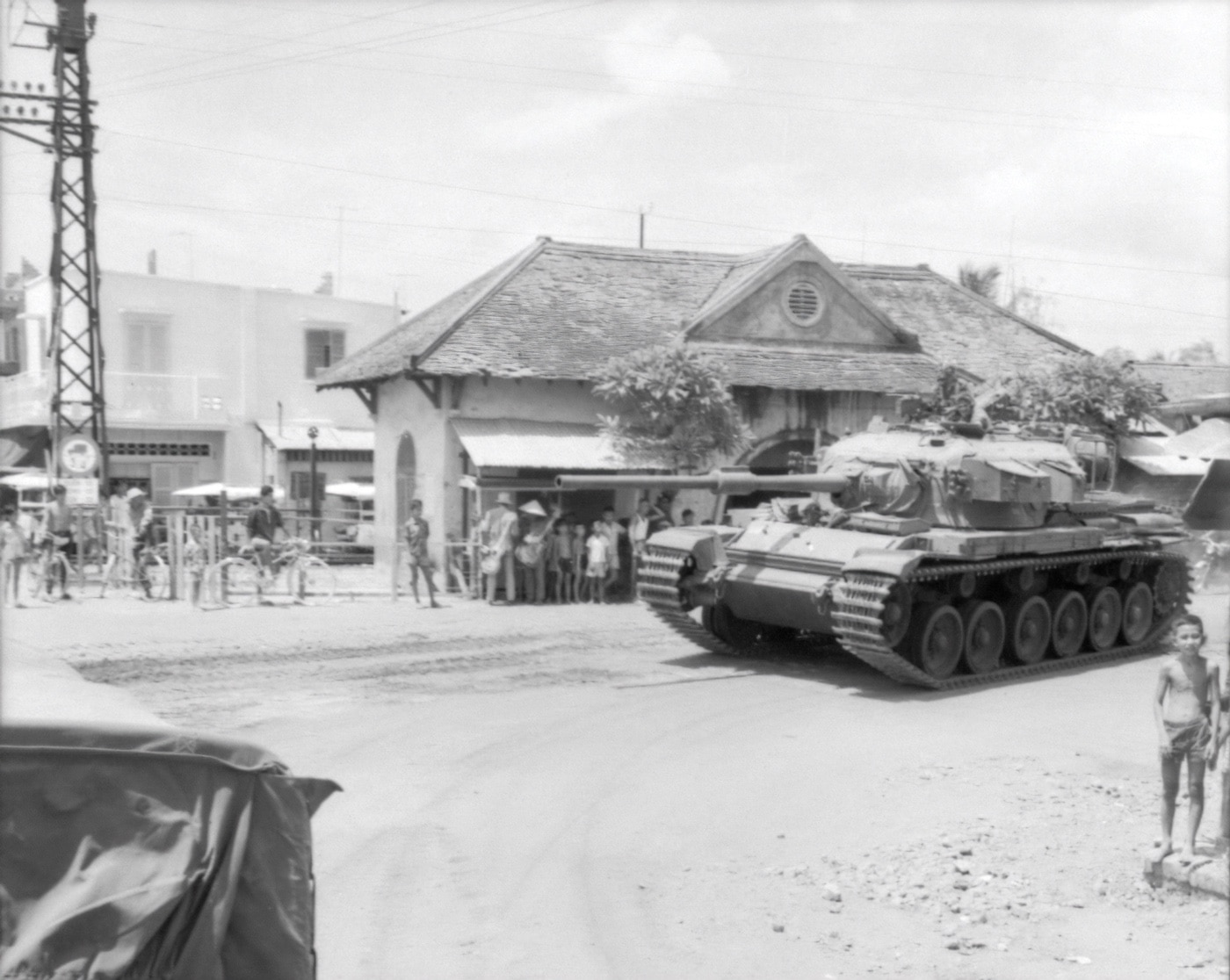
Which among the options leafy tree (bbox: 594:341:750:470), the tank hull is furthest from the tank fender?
leafy tree (bbox: 594:341:750:470)

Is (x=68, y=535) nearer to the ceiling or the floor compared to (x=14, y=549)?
nearer to the ceiling

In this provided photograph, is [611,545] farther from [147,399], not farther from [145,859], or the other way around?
[147,399]

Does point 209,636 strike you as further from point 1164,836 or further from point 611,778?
point 1164,836

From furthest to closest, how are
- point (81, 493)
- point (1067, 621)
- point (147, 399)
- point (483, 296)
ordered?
point (147, 399) < point (483, 296) < point (81, 493) < point (1067, 621)

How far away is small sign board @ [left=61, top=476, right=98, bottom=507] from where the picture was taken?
18.7 metres

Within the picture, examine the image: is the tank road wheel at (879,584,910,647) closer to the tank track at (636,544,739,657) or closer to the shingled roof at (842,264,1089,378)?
the tank track at (636,544,739,657)

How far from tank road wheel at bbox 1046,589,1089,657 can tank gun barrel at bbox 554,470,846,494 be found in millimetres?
2557

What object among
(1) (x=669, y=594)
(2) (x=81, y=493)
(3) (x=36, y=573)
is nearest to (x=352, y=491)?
(2) (x=81, y=493)

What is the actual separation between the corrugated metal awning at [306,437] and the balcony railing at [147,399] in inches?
45.4

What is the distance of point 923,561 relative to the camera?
12688 millimetres

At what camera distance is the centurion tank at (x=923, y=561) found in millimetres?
12766

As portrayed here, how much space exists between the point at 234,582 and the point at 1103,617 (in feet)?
34.2

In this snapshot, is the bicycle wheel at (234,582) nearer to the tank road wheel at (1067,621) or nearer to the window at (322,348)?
the tank road wheel at (1067,621)

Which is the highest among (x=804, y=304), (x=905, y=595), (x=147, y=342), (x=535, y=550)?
(x=147, y=342)
